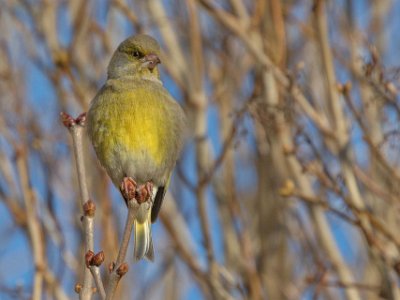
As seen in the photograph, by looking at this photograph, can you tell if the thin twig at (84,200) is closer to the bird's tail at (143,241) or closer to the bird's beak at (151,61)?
the bird's tail at (143,241)

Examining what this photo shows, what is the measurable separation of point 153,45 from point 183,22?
1.22 meters

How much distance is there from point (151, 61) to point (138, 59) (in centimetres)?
12

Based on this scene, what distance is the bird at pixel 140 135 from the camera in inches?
155

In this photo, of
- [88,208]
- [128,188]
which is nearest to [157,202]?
[128,188]

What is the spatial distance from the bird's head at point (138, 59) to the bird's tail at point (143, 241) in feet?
2.64

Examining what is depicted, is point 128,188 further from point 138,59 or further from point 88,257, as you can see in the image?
point 138,59

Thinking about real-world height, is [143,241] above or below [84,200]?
above

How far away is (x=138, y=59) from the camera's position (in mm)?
4348

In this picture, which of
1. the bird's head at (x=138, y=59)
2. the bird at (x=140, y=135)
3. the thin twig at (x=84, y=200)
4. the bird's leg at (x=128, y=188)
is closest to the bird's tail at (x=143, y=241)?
the bird at (x=140, y=135)

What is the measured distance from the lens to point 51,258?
482 cm

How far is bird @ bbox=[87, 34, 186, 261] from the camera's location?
3939 mm

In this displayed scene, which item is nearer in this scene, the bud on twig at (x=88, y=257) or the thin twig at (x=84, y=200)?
the thin twig at (x=84, y=200)

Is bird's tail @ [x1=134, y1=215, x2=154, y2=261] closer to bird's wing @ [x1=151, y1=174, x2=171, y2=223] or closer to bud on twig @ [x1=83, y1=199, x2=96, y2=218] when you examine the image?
bird's wing @ [x1=151, y1=174, x2=171, y2=223]

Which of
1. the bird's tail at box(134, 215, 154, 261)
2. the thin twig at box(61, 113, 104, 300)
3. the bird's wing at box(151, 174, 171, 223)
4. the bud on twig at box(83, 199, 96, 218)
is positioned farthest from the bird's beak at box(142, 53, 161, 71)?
the bud on twig at box(83, 199, 96, 218)
